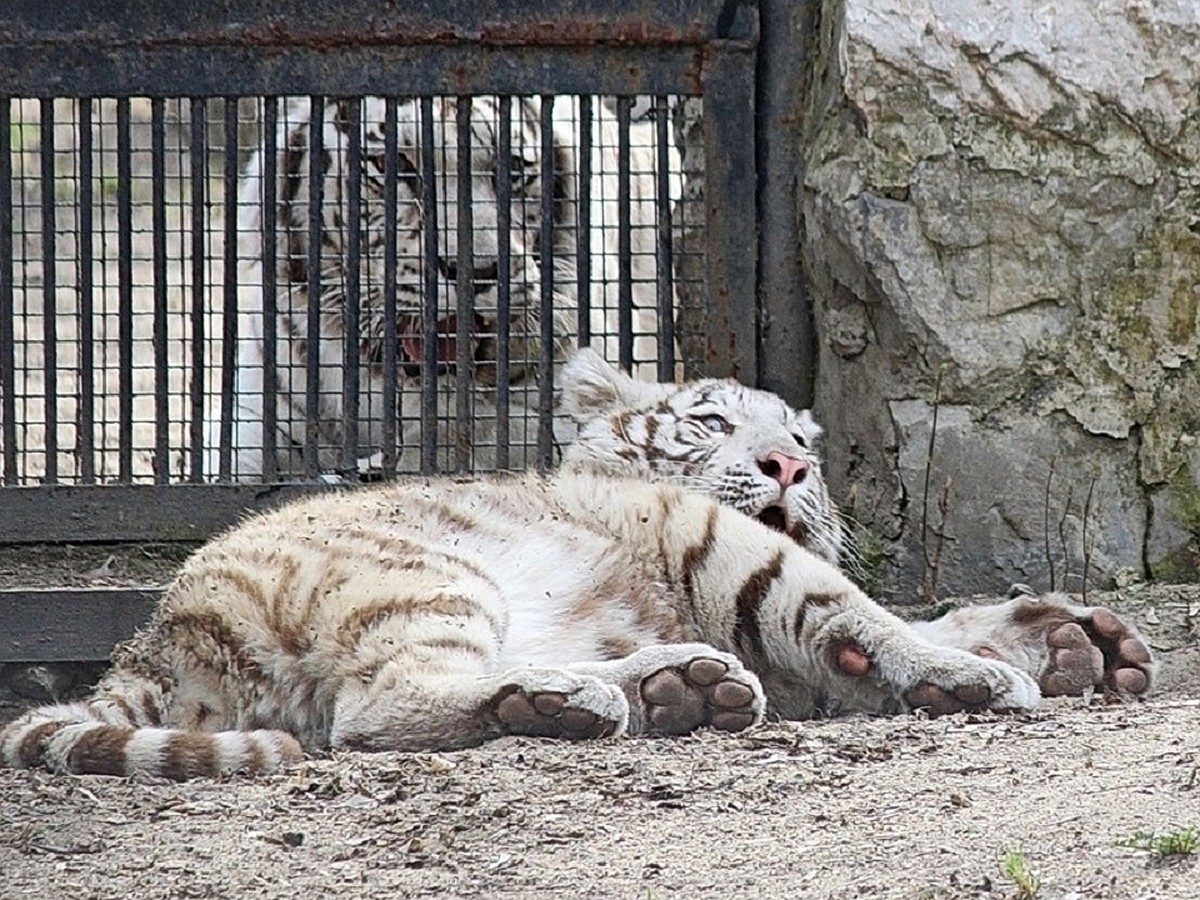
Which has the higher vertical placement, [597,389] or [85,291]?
[85,291]

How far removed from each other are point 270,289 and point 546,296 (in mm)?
704

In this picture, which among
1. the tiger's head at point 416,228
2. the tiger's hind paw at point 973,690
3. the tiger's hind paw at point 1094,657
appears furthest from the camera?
the tiger's head at point 416,228

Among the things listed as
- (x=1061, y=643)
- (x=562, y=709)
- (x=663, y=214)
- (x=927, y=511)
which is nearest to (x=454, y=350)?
(x=663, y=214)

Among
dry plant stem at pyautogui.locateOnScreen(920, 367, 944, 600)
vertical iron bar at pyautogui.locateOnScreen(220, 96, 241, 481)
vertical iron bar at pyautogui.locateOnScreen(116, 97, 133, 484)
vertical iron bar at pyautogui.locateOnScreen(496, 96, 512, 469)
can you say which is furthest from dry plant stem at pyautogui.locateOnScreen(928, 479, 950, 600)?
vertical iron bar at pyautogui.locateOnScreen(116, 97, 133, 484)

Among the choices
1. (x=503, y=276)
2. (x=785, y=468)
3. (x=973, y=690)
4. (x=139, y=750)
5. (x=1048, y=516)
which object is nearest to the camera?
(x=139, y=750)

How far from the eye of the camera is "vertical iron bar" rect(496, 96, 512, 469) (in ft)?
16.8

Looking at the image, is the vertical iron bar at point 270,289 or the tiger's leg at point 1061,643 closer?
the tiger's leg at point 1061,643

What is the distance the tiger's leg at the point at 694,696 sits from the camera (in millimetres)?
3551

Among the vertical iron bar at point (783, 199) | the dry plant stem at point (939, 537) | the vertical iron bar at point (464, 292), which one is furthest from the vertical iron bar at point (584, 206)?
the dry plant stem at point (939, 537)

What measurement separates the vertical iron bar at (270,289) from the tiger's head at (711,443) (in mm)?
749

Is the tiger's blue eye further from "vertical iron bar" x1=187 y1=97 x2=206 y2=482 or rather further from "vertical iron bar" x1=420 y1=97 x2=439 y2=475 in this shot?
"vertical iron bar" x1=187 y1=97 x2=206 y2=482

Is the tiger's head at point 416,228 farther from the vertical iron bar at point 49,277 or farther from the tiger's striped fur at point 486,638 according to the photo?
the tiger's striped fur at point 486,638

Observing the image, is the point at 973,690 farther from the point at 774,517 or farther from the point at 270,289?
the point at 270,289

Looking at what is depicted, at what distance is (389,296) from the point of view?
5172mm
